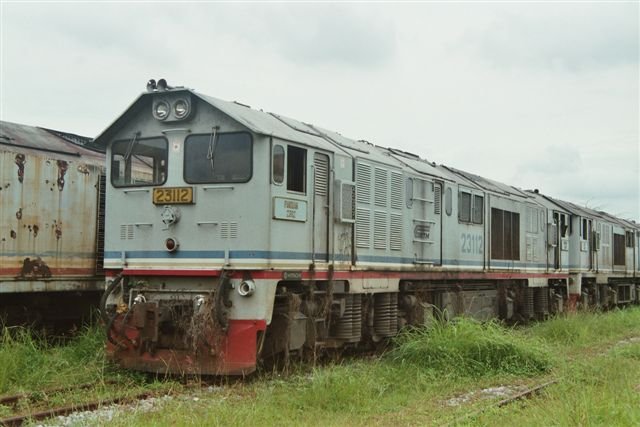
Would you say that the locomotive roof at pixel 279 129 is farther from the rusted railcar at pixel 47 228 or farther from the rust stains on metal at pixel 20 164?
the rust stains on metal at pixel 20 164

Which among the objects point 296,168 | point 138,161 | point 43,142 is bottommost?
point 296,168

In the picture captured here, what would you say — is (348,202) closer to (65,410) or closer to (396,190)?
(396,190)

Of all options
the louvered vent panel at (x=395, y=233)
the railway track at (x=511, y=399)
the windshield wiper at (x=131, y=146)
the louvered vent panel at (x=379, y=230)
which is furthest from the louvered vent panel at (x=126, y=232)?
the railway track at (x=511, y=399)

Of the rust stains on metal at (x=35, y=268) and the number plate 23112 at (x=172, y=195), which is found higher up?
the number plate 23112 at (x=172, y=195)

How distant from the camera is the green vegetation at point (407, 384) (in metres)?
6.91

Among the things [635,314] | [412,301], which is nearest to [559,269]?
[635,314]

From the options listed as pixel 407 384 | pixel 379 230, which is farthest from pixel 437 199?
pixel 407 384

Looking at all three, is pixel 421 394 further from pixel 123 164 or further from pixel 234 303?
pixel 123 164

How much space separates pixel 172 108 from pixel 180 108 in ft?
0.40

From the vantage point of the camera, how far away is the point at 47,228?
1161 cm

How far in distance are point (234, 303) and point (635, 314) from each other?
46.1ft

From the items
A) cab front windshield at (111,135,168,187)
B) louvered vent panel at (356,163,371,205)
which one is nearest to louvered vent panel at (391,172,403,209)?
louvered vent panel at (356,163,371,205)

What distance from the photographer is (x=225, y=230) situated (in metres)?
9.36

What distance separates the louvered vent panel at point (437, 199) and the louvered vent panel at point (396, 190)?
1.30m
